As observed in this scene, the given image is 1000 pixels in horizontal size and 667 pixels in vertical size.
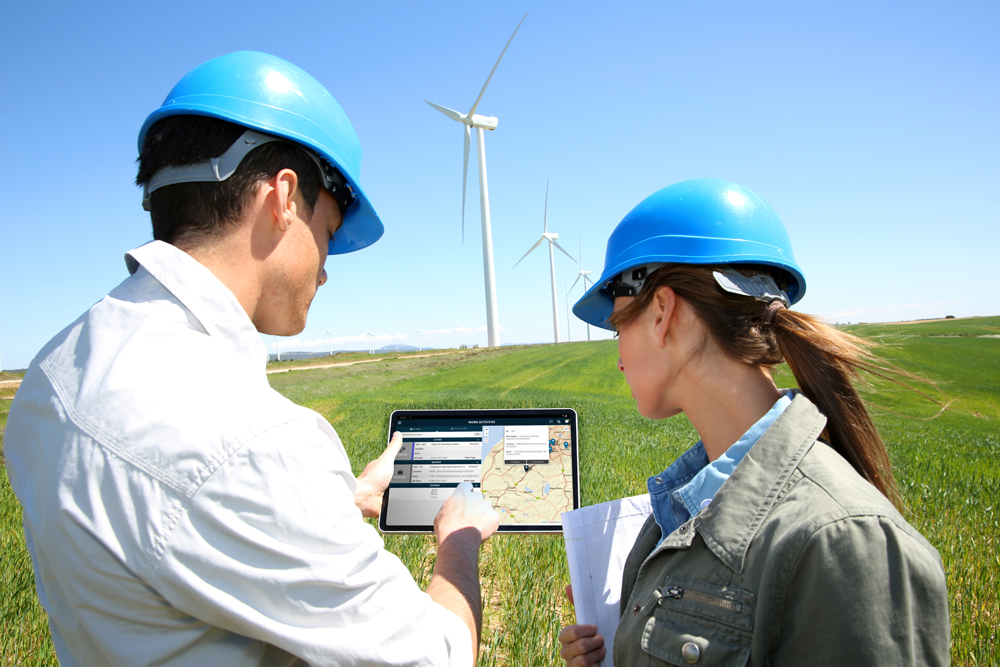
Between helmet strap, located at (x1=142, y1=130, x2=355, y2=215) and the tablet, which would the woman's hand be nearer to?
the tablet

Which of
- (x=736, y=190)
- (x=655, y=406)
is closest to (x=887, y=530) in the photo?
(x=655, y=406)

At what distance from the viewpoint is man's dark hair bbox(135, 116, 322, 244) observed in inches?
80.5

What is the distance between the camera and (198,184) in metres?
2.05

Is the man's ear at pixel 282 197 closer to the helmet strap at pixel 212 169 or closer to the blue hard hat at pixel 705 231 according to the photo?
the helmet strap at pixel 212 169

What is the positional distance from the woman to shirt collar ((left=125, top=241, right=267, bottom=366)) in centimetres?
160

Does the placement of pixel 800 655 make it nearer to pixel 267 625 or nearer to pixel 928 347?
pixel 267 625

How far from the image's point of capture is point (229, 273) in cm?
206

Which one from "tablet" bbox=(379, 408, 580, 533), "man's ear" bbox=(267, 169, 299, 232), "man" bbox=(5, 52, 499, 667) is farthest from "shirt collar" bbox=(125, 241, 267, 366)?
"tablet" bbox=(379, 408, 580, 533)

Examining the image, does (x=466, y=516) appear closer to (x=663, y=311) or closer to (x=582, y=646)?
(x=582, y=646)

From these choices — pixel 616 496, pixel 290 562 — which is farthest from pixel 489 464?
pixel 616 496

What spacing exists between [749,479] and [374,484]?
197cm

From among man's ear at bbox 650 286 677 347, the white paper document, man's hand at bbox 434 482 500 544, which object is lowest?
the white paper document

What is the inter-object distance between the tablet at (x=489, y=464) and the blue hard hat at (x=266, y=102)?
158 cm

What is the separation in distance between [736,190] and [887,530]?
1.46 meters
